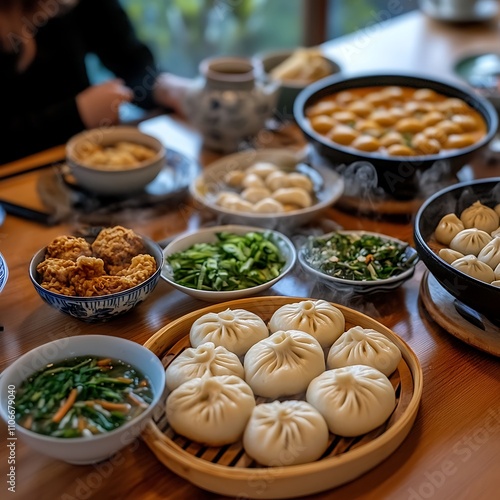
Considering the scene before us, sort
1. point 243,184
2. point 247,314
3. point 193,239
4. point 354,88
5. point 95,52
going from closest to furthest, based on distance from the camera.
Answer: point 247,314, point 193,239, point 243,184, point 354,88, point 95,52

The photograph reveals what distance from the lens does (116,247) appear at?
59.5 inches

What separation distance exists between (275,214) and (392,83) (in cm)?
92

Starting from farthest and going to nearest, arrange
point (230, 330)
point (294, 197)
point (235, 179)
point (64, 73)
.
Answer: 1. point (64, 73)
2. point (235, 179)
3. point (294, 197)
4. point (230, 330)

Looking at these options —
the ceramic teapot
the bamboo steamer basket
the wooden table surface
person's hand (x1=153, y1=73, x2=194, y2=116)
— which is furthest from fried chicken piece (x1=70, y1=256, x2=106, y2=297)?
person's hand (x1=153, y1=73, x2=194, y2=116)

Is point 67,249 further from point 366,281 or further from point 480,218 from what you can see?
point 480,218

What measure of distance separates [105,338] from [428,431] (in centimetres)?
64

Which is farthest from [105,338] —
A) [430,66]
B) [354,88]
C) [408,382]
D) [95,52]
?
[430,66]

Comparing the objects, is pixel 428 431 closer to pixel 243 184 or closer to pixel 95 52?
pixel 243 184

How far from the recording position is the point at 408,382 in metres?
1.28

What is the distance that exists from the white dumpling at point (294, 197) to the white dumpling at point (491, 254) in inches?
21.0

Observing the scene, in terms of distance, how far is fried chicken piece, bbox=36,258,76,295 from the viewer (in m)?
1.42

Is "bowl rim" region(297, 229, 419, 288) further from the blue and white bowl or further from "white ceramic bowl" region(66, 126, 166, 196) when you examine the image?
"white ceramic bowl" region(66, 126, 166, 196)

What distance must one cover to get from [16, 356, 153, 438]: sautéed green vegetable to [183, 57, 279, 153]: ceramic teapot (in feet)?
3.79

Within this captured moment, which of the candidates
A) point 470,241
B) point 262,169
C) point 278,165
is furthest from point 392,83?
point 470,241
